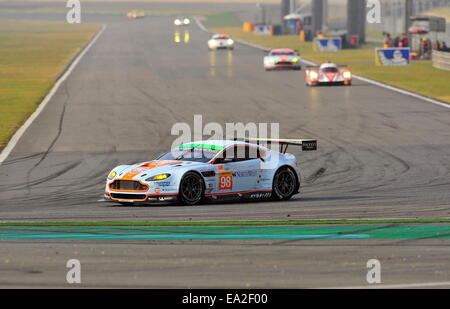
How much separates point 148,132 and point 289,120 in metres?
5.50

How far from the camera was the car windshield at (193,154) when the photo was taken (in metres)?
18.2

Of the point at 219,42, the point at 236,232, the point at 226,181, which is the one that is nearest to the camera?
the point at 236,232

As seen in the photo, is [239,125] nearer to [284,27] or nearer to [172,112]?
[172,112]

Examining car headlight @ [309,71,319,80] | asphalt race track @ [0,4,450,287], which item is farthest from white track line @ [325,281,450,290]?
car headlight @ [309,71,319,80]

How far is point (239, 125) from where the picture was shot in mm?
33219

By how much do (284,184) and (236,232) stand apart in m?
5.36

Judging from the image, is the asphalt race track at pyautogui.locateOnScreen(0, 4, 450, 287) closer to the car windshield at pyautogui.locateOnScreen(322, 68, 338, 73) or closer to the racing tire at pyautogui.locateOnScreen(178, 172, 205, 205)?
the racing tire at pyautogui.locateOnScreen(178, 172, 205, 205)

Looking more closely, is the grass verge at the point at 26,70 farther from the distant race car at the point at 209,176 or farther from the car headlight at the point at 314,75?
the car headlight at the point at 314,75

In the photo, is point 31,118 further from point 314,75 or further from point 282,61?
point 282,61

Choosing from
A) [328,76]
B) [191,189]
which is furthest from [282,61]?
[191,189]

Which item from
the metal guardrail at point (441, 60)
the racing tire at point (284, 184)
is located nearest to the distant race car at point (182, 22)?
the metal guardrail at point (441, 60)

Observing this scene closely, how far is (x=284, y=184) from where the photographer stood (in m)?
18.9

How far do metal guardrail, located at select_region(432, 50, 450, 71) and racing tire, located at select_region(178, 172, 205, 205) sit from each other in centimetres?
4418

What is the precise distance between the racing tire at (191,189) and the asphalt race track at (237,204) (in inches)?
12.3
